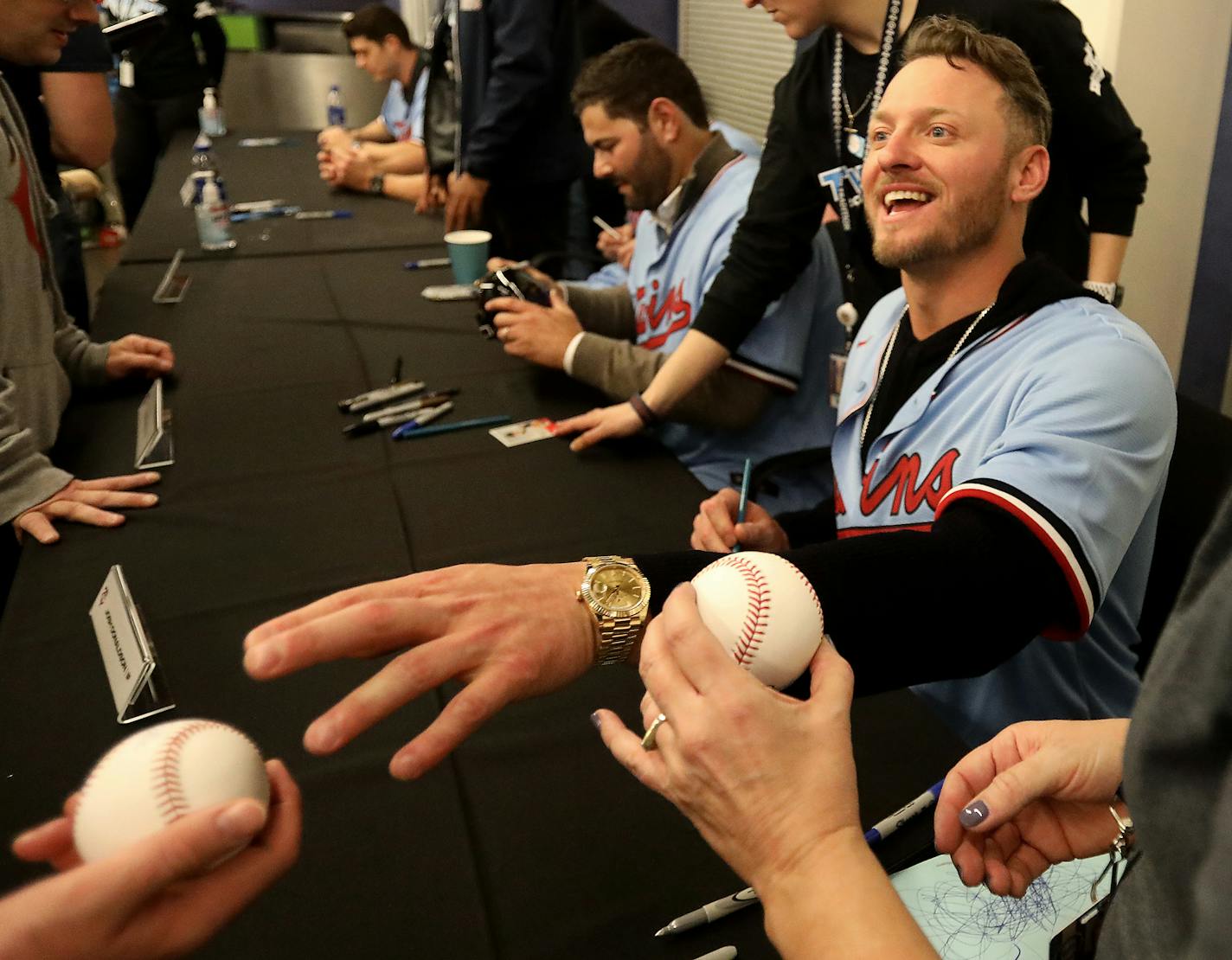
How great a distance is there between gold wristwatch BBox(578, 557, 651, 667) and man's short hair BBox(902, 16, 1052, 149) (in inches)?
30.6

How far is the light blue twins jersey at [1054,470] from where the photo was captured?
0.90 m

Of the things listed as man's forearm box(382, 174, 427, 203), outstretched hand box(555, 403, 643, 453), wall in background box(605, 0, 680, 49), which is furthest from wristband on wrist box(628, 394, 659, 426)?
wall in background box(605, 0, 680, 49)

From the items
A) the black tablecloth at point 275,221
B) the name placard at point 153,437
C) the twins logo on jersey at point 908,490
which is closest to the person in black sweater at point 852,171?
the twins logo on jersey at point 908,490

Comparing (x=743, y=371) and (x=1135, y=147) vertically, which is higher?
(x=1135, y=147)

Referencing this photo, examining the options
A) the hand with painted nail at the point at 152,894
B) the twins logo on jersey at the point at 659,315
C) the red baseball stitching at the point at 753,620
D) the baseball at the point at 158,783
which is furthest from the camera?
the twins logo on jersey at the point at 659,315

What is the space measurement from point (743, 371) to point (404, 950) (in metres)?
1.26

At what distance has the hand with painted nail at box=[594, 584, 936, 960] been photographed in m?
0.51

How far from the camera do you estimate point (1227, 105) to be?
228cm

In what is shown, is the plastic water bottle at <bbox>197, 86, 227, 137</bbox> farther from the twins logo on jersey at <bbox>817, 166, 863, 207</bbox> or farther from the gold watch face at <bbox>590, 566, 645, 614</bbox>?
the gold watch face at <bbox>590, 566, 645, 614</bbox>

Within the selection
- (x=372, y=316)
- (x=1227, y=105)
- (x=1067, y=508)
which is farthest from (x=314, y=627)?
(x=1227, y=105)

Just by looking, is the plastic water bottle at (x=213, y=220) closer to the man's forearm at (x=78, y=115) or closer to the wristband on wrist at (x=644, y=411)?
the man's forearm at (x=78, y=115)

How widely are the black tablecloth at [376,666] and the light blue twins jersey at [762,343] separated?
0.30 meters

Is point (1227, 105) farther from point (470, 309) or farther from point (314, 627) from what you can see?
point (314, 627)

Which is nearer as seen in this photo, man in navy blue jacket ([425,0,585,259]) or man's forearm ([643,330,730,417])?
man's forearm ([643,330,730,417])
